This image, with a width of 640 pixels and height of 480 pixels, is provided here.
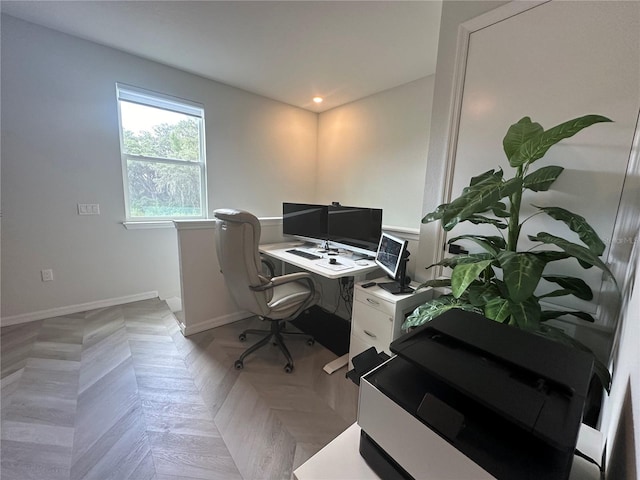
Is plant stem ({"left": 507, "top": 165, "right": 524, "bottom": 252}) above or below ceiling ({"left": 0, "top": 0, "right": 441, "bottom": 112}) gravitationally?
below

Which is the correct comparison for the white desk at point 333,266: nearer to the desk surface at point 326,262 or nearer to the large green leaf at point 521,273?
the desk surface at point 326,262

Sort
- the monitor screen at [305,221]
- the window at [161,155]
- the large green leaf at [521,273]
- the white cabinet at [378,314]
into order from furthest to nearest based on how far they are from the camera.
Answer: the window at [161,155], the monitor screen at [305,221], the white cabinet at [378,314], the large green leaf at [521,273]

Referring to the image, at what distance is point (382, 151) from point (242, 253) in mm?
2463

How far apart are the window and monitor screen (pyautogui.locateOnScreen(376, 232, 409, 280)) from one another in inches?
94.3

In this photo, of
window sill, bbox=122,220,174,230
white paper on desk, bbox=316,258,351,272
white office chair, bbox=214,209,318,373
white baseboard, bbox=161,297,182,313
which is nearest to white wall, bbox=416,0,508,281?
white paper on desk, bbox=316,258,351,272

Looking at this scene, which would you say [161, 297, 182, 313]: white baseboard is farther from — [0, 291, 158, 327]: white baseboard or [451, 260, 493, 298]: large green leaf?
[451, 260, 493, 298]: large green leaf

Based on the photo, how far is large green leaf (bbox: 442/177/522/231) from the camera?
1007mm

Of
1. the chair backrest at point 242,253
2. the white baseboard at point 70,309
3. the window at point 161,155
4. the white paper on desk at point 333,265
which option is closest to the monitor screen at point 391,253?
the white paper on desk at point 333,265

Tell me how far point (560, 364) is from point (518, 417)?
182mm

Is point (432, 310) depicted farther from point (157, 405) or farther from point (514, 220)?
point (157, 405)

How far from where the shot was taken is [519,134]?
3.30 ft

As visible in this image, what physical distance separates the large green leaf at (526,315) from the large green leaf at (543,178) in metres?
0.54

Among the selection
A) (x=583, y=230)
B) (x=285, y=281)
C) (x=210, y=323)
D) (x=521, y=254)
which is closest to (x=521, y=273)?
(x=521, y=254)

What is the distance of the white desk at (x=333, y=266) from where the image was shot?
1.86m
